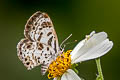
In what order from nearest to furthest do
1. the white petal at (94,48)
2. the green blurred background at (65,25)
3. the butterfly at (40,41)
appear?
the white petal at (94,48) < the butterfly at (40,41) < the green blurred background at (65,25)

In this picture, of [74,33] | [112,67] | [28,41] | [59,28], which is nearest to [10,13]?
[59,28]

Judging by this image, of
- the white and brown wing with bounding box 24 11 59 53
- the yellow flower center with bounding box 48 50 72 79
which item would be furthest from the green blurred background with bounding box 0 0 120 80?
the white and brown wing with bounding box 24 11 59 53

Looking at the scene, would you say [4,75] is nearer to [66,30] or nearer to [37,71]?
[37,71]

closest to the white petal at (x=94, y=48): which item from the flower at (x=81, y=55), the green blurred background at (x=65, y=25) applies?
the flower at (x=81, y=55)

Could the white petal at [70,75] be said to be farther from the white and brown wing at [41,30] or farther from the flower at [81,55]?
the white and brown wing at [41,30]

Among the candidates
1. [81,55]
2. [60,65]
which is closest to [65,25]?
[60,65]

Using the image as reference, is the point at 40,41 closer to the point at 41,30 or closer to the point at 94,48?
the point at 41,30

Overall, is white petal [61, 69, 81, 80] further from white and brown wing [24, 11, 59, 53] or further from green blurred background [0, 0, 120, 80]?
green blurred background [0, 0, 120, 80]
